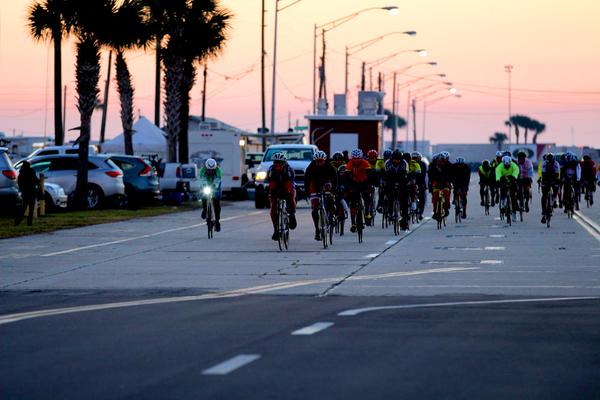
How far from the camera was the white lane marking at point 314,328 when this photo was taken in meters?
11.9

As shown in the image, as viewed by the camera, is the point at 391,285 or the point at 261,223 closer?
the point at 391,285

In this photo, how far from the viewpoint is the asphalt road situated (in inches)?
358

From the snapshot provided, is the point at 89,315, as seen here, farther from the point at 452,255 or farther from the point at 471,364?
the point at 452,255

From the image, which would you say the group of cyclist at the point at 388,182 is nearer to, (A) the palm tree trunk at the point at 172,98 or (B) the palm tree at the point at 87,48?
(B) the palm tree at the point at 87,48

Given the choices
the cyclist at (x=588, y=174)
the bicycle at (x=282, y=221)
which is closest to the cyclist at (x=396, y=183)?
the bicycle at (x=282, y=221)

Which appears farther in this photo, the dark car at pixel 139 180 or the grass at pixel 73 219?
the dark car at pixel 139 180

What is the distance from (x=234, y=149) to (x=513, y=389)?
4632 centimetres

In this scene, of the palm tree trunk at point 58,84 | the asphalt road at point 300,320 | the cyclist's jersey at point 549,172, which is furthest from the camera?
the palm tree trunk at point 58,84

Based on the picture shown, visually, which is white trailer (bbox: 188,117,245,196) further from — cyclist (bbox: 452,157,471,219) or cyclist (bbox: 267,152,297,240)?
cyclist (bbox: 267,152,297,240)

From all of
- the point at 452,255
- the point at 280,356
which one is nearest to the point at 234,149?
the point at 452,255

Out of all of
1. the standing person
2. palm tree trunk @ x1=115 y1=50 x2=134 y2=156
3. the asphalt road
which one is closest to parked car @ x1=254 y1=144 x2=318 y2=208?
the standing person

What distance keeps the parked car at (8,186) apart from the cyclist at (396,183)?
907cm

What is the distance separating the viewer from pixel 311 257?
74.0ft

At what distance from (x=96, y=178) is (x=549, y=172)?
1467 cm
